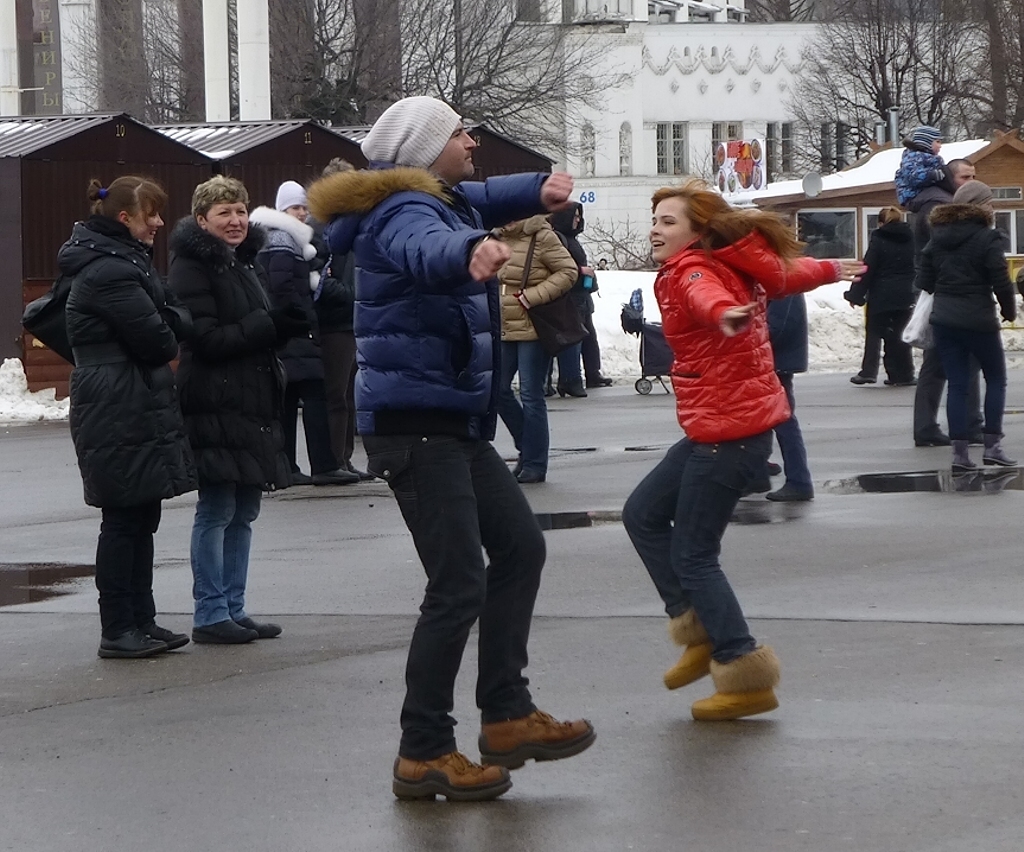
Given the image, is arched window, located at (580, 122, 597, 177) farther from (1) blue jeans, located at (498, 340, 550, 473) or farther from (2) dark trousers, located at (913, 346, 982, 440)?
(1) blue jeans, located at (498, 340, 550, 473)

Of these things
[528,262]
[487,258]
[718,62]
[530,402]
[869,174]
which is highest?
[718,62]

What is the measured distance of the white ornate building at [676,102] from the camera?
236 ft

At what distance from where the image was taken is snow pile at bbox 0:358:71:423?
2050 cm

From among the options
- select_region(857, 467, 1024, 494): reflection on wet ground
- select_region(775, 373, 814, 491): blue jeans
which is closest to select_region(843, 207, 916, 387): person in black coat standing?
select_region(857, 467, 1024, 494): reflection on wet ground

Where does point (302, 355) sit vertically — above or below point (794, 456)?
above

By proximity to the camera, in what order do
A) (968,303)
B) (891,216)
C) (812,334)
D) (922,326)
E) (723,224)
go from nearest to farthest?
(723,224)
(968,303)
(922,326)
(891,216)
(812,334)

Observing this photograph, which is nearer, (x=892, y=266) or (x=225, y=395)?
(x=225, y=395)

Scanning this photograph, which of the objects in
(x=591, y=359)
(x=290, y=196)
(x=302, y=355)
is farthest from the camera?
(x=591, y=359)

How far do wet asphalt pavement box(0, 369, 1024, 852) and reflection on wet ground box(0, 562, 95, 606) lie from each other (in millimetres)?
31

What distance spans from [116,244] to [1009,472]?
6.62 m

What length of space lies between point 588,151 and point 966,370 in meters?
56.5

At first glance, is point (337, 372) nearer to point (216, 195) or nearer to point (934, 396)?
point (934, 396)

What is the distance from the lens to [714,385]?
634 centimetres

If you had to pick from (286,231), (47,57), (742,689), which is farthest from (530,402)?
(47,57)
